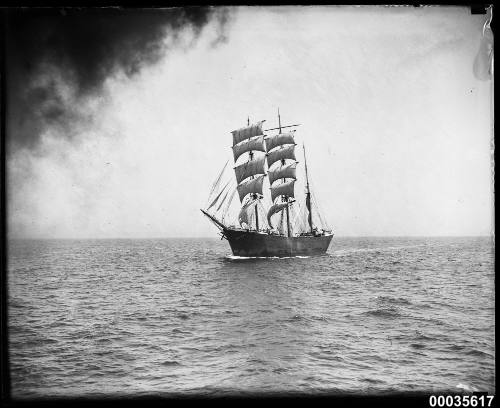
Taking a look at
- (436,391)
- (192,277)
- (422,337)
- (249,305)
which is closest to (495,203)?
(436,391)

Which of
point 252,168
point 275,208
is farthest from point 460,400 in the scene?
point 275,208

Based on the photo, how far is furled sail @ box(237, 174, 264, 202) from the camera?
76.8ft

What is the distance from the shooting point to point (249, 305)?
10.9 metres

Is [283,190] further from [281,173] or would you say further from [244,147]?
[244,147]

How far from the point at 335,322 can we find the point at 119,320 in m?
5.03

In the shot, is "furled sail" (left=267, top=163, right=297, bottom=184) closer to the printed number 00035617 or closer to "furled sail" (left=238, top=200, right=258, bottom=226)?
"furled sail" (left=238, top=200, right=258, bottom=226)

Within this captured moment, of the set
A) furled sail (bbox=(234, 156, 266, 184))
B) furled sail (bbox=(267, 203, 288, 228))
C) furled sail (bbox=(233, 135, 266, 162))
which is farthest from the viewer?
furled sail (bbox=(267, 203, 288, 228))

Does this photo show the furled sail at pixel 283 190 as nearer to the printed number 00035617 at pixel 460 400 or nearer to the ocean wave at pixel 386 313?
the ocean wave at pixel 386 313

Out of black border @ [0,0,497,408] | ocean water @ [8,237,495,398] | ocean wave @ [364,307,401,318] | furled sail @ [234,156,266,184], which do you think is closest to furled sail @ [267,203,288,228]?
furled sail @ [234,156,266,184]

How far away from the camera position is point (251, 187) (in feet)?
77.9

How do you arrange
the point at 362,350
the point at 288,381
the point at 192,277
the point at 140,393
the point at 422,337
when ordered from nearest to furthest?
the point at 140,393 → the point at 288,381 → the point at 362,350 → the point at 422,337 → the point at 192,277

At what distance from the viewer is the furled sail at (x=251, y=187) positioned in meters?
23.4

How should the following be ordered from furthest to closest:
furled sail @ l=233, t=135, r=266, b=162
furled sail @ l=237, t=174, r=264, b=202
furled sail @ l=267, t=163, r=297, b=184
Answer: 1. furled sail @ l=267, t=163, r=297, b=184
2. furled sail @ l=237, t=174, r=264, b=202
3. furled sail @ l=233, t=135, r=266, b=162

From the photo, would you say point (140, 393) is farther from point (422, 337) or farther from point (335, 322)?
point (422, 337)
